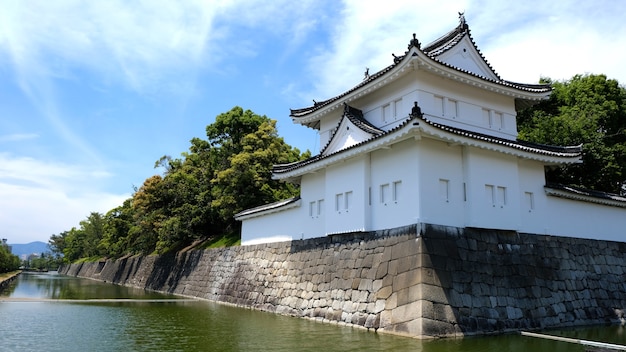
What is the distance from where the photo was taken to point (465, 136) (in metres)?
10.6

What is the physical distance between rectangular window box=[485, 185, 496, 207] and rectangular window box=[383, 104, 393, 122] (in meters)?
3.34

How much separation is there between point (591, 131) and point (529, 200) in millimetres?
7380

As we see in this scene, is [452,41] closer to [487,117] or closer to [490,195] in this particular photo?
[487,117]

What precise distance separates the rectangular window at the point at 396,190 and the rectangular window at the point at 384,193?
0.81ft

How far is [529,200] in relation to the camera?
12.4 metres

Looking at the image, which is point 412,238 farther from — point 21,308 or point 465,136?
point 21,308

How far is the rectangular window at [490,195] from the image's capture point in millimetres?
11313

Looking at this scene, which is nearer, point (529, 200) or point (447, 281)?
point (447, 281)

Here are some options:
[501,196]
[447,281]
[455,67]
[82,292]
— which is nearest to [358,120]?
[455,67]

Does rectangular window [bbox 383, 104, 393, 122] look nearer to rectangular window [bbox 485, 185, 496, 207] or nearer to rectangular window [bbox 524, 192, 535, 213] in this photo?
rectangular window [bbox 485, 185, 496, 207]

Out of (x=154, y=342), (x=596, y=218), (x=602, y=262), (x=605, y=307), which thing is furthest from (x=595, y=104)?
(x=154, y=342)

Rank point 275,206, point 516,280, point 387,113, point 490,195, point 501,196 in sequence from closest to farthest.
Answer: point 516,280 < point 490,195 < point 501,196 < point 387,113 < point 275,206

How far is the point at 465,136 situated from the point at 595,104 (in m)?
11.3

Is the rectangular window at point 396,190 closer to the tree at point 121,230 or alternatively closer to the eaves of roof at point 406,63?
the eaves of roof at point 406,63
